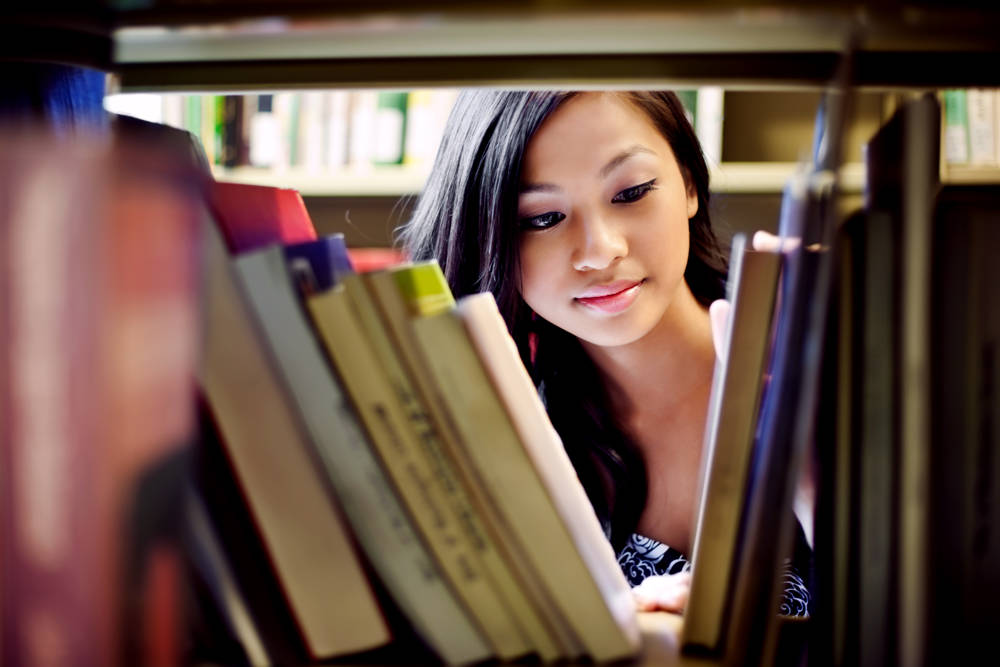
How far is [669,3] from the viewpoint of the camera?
1.47 ft

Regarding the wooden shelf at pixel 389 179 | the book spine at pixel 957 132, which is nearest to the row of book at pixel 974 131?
the book spine at pixel 957 132

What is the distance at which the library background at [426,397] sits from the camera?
0.38 meters

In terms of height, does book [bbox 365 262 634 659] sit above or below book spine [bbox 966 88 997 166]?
below

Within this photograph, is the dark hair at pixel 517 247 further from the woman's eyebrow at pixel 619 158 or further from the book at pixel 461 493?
the book at pixel 461 493

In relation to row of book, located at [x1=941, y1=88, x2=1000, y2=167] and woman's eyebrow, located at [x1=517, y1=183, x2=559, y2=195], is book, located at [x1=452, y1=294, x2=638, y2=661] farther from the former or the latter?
row of book, located at [x1=941, y1=88, x2=1000, y2=167]

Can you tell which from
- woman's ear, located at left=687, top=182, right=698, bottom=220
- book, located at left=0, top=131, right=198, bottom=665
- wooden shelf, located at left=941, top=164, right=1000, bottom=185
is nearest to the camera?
book, located at left=0, top=131, right=198, bottom=665

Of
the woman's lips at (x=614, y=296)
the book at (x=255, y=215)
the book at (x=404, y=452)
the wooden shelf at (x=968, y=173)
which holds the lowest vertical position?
the book at (x=404, y=452)

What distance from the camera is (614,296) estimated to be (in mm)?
1080

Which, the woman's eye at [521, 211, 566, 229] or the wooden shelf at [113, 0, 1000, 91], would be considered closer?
the wooden shelf at [113, 0, 1000, 91]

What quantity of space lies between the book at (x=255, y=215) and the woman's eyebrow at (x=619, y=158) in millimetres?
481

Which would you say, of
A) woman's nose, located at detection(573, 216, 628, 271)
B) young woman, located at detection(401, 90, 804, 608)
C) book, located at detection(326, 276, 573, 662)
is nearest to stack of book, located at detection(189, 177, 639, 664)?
book, located at detection(326, 276, 573, 662)

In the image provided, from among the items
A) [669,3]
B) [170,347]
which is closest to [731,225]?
[669,3]

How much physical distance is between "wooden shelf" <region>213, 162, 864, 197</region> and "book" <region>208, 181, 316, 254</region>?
1.25 m

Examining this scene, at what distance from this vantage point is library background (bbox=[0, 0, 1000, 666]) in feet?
1.23
